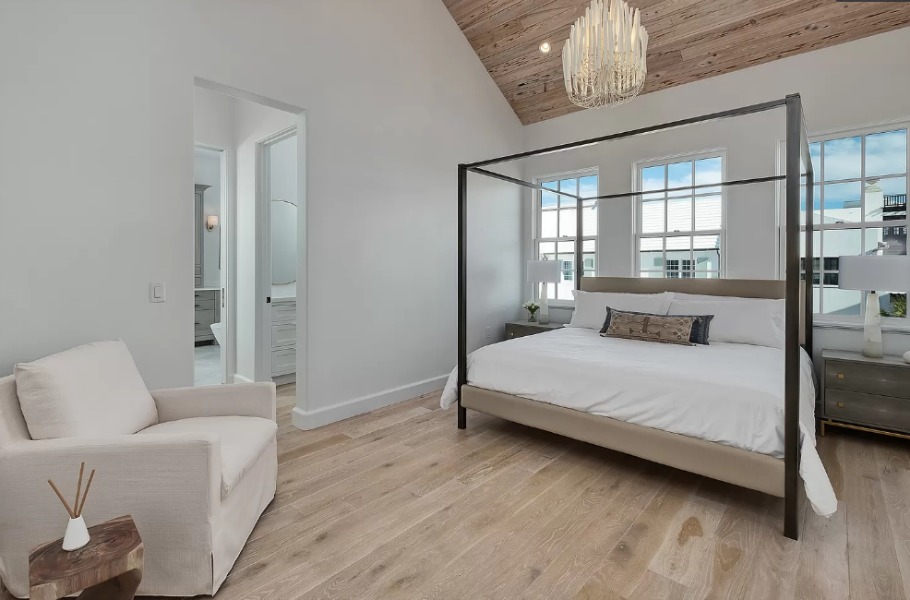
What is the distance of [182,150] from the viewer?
274 centimetres

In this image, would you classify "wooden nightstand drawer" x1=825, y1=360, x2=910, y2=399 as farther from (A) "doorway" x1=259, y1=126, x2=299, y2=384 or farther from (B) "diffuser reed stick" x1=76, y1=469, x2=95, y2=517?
(A) "doorway" x1=259, y1=126, x2=299, y2=384

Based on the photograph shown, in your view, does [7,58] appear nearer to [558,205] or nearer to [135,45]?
[135,45]

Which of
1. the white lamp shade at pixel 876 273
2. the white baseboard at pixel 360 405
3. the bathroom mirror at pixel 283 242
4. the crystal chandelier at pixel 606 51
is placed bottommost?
the white baseboard at pixel 360 405

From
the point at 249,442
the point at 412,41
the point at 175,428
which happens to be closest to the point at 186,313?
the point at 175,428

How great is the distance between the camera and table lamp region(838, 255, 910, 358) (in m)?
3.02

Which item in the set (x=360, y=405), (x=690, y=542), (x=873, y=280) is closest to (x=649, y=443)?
(x=690, y=542)

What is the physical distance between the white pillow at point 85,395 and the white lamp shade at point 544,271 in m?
3.72

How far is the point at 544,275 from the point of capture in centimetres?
502

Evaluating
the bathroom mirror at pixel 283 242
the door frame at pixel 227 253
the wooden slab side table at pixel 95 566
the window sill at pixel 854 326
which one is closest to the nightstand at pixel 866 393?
the window sill at pixel 854 326

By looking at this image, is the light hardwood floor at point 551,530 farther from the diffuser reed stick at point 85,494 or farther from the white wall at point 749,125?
the white wall at point 749,125

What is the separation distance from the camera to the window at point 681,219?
438 cm

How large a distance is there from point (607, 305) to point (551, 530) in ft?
8.28

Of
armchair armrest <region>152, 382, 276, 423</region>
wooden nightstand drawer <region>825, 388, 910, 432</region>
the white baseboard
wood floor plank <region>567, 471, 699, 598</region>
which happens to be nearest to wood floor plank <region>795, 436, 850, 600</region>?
wood floor plank <region>567, 471, 699, 598</region>

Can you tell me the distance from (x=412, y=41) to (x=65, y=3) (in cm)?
252
